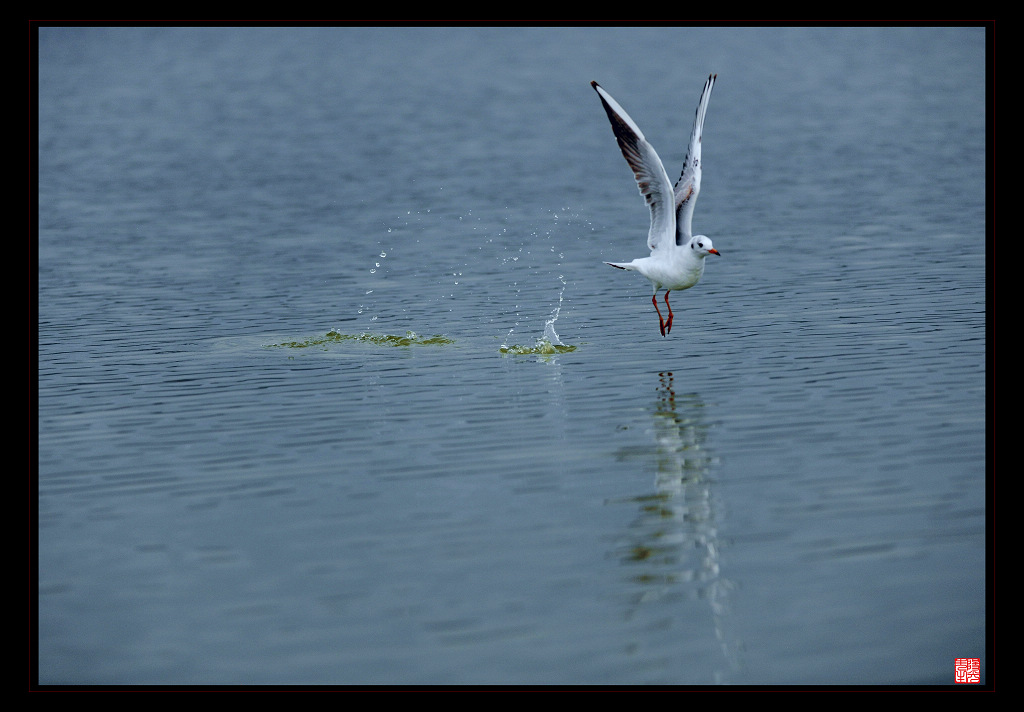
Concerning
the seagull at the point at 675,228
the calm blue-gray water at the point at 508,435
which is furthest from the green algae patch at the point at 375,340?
the seagull at the point at 675,228

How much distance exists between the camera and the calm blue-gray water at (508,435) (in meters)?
8.94

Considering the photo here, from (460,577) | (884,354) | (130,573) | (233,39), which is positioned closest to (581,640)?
(460,577)

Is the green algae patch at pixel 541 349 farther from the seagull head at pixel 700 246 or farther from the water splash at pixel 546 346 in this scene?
the seagull head at pixel 700 246

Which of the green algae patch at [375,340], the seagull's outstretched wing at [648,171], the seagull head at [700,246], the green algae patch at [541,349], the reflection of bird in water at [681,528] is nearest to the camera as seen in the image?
the reflection of bird in water at [681,528]

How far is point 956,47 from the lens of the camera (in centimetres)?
8462

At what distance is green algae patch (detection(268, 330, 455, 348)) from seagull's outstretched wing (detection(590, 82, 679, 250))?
3.14 meters

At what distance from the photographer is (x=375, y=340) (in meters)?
18.6

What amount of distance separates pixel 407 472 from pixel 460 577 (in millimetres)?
2632


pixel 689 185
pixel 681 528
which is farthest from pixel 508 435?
pixel 689 185

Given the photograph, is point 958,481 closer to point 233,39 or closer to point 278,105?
point 278,105

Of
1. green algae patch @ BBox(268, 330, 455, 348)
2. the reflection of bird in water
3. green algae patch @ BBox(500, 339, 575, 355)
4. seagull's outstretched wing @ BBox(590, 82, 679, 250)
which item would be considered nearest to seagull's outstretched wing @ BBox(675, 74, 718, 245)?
seagull's outstretched wing @ BBox(590, 82, 679, 250)

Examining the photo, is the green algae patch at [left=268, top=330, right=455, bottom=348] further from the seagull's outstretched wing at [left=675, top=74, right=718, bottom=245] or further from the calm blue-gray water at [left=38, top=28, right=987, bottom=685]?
the seagull's outstretched wing at [left=675, top=74, right=718, bottom=245]

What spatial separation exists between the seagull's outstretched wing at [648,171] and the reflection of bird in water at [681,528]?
3.27 meters

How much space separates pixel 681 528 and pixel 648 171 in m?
6.36
